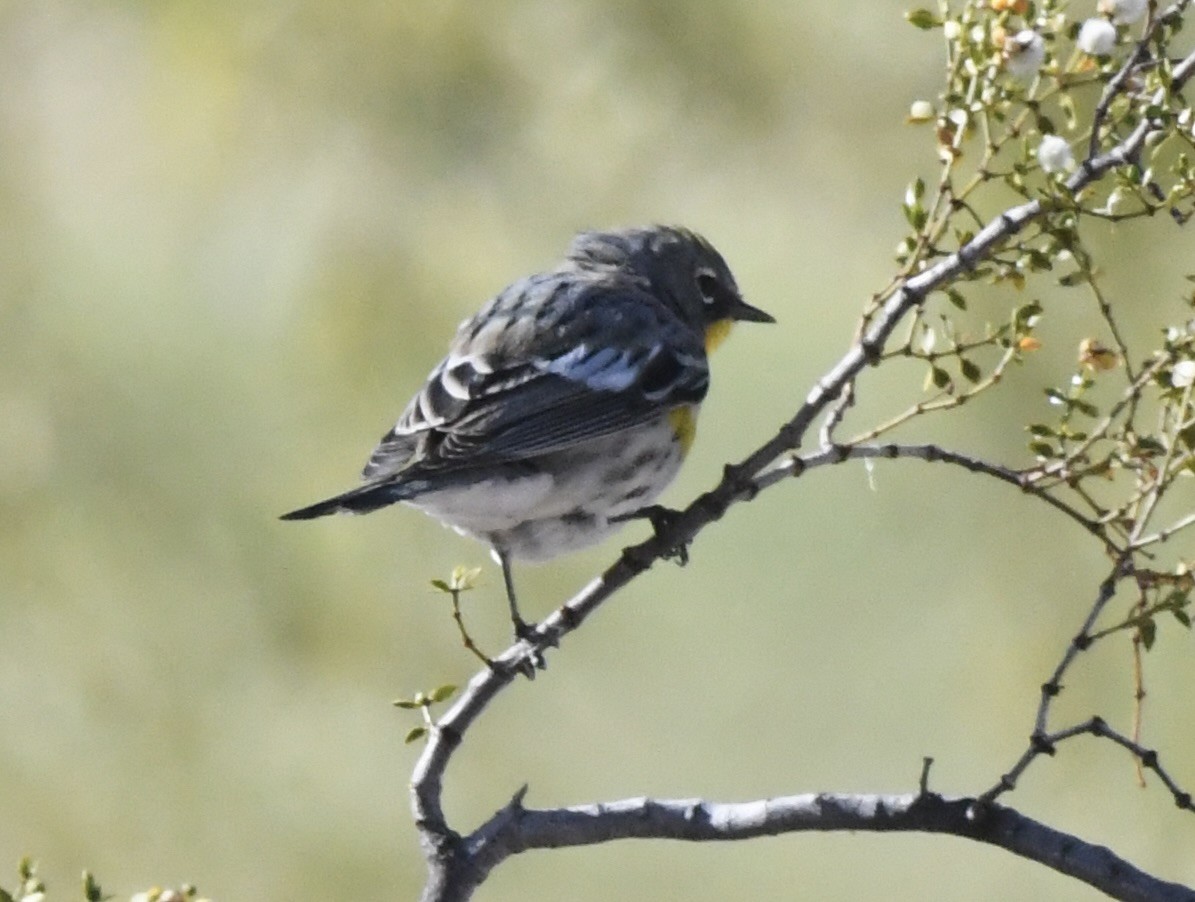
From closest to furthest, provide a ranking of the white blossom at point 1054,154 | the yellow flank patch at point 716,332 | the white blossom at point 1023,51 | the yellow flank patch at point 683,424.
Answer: the white blossom at point 1054,154, the white blossom at point 1023,51, the yellow flank patch at point 683,424, the yellow flank patch at point 716,332

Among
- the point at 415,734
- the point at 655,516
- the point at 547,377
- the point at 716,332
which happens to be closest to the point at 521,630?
the point at 655,516

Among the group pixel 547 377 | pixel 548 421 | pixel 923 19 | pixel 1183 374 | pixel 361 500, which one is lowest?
pixel 1183 374

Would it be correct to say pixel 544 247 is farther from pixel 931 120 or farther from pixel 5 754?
pixel 931 120

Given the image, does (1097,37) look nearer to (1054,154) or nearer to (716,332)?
(1054,154)

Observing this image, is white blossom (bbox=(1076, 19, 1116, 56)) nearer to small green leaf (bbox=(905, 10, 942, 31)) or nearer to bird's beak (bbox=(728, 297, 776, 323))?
small green leaf (bbox=(905, 10, 942, 31))

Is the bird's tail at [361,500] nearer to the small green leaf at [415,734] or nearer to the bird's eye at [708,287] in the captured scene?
the small green leaf at [415,734]

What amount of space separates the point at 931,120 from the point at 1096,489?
1.85 metres

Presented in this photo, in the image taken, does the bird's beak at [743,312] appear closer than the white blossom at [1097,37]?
No

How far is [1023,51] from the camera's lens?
1280 mm

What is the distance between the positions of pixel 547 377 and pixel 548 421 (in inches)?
4.9

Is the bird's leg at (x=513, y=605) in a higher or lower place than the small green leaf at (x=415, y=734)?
higher

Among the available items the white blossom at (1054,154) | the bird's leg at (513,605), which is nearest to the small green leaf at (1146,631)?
the white blossom at (1054,154)

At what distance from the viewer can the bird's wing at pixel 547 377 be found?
1931mm

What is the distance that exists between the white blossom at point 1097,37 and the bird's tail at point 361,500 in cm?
82
